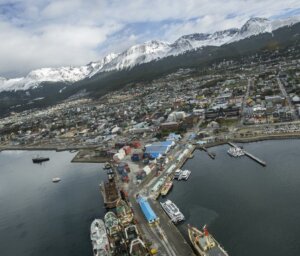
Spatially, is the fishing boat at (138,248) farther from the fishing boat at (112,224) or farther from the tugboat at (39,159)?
the tugboat at (39,159)

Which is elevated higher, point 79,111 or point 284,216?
point 284,216

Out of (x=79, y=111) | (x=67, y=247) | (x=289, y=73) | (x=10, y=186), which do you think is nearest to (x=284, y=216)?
(x=67, y=247)

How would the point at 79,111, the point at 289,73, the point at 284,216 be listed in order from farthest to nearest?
the point at 79,111 → the point at 289,73 → the point at 284,216

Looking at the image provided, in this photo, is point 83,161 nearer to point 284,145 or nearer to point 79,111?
point 284,145

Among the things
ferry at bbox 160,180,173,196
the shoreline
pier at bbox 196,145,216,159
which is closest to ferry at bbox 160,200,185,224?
ferry at bbox 160,180,173,196

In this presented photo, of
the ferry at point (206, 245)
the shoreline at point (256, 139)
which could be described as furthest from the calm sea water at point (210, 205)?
the ferry at point (206, 245)

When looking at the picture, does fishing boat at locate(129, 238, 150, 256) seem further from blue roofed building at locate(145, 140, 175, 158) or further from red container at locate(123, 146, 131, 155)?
red container at locate(123, 146, 131, 155)
